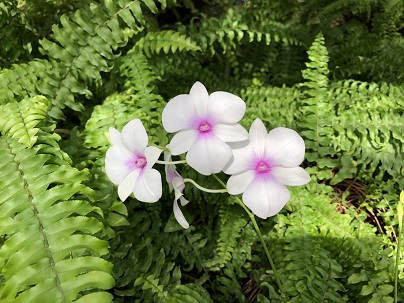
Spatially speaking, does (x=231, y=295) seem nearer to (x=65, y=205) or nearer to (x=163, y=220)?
(x=163, y=220)

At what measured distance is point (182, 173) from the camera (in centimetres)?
201

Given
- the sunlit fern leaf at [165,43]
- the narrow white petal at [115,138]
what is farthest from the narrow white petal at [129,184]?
the sunlit fern leaf at [165,43]

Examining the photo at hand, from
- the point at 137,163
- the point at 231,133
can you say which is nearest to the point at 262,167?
the point at 231,133

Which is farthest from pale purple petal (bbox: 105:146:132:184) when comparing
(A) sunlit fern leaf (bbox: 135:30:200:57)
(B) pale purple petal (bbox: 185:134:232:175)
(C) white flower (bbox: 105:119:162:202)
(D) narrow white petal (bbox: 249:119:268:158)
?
(A) sunlit fern leaf (bbox: 135:30:200:57)

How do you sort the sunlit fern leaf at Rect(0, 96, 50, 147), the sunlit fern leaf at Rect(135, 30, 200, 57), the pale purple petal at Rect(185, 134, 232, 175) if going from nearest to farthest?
1. the pale purple petal at Rect(185, 134, 232, 175)
2. the sunlit fern leaf at Rect(0, 96, 50, 147)
3. the sunlit fern leaf at Rect(135, 30, 200, 57)

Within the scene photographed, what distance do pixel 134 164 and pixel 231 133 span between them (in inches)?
12.0

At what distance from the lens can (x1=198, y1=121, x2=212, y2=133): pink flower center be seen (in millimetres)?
1139

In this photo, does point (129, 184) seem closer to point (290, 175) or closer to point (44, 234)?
point (44, 234)

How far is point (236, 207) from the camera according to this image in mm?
2057

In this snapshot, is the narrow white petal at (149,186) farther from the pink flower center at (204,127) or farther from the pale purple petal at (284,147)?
the pale purple petal at (284,147)

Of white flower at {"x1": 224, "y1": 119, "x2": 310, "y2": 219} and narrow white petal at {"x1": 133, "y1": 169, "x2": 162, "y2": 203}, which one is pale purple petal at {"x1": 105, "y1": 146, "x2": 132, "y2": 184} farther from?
white flower at {"x1": 224, "y1": 119, "x2": 310, "y2": 219}

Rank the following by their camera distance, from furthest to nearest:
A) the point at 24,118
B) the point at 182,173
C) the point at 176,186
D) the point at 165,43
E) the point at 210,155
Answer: the point at 165,43 < the point at 182,173 < the point at 24,118 < the point at 176,186 < the point at 210,155

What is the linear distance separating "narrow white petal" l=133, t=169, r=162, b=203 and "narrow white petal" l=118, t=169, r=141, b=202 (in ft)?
0.08

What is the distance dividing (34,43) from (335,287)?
83.9 inches
